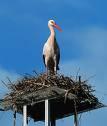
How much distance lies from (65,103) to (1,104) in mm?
1786

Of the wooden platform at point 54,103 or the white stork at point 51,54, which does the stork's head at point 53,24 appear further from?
the wooden platform at point 54,103

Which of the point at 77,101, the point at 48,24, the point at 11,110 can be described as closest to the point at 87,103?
the point at 77,101

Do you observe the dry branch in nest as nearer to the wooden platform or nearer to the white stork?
the wooden platform

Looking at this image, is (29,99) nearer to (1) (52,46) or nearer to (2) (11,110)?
(2) (11,110)

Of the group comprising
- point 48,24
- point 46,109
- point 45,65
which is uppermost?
point 48,24

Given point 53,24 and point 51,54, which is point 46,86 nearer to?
point 51,54

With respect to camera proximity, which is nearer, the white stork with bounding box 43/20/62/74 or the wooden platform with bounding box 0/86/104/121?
the wooden platform with bounding box 0/86/104/121

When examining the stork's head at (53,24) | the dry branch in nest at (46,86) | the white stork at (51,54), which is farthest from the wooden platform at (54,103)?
the stork's head at (53,24)

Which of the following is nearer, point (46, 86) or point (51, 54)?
point (46, 86)

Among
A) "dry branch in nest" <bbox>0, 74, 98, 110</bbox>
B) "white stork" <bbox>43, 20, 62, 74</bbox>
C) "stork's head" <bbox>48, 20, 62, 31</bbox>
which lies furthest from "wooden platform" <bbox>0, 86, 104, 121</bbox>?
"stork's head" <bbox>48, 20, 62, 31</bbox>

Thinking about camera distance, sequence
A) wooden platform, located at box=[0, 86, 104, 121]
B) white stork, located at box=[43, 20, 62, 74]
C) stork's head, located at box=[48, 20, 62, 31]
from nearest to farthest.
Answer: wooden platform, located at box=[0, 86, 104, 121], white stork, located at box=[43, 20, 62, 74], stork's head, located at box=[48, 20, 62, 31]

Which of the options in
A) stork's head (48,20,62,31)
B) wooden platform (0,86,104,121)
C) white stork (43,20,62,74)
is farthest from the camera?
stork's head (48,20,62,31)

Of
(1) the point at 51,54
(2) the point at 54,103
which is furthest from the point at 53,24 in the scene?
(2) the point at 54,103

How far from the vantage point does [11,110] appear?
78.9 ft
